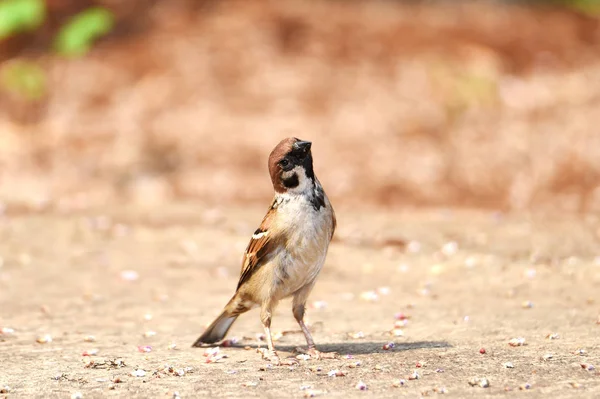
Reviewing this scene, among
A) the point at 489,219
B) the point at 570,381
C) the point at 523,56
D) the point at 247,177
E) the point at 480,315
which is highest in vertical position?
the point at 523,56

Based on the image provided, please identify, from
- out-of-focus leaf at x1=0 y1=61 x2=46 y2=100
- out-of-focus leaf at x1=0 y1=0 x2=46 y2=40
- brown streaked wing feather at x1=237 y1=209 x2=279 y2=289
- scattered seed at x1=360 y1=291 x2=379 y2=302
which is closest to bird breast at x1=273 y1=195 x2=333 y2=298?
brown streaked wing feather at x1=237 y1=209 x2=279 y2=289

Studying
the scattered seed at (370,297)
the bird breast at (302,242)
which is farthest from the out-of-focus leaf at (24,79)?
the bird breast at (302,242)

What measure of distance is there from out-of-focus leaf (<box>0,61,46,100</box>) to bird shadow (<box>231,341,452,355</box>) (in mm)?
12129

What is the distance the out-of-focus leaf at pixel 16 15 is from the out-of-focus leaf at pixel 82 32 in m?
0.73

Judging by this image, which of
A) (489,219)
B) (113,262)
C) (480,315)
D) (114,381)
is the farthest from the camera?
(489,219)

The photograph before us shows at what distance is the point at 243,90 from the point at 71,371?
1187cm

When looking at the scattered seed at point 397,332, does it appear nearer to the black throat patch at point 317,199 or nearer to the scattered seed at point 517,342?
the scattered seed at point 517,342

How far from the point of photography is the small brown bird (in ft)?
22.6

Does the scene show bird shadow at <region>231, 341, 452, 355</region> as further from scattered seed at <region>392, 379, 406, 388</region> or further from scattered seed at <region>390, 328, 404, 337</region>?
scattered seed at <region>392, 379, 406, 388</region>

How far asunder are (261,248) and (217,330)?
1.03 metres

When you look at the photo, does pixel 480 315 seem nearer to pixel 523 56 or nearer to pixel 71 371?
pixel 71 371

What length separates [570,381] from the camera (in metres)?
6.02

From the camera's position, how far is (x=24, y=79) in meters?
18.7

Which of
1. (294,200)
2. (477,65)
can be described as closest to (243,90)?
(477,65)
